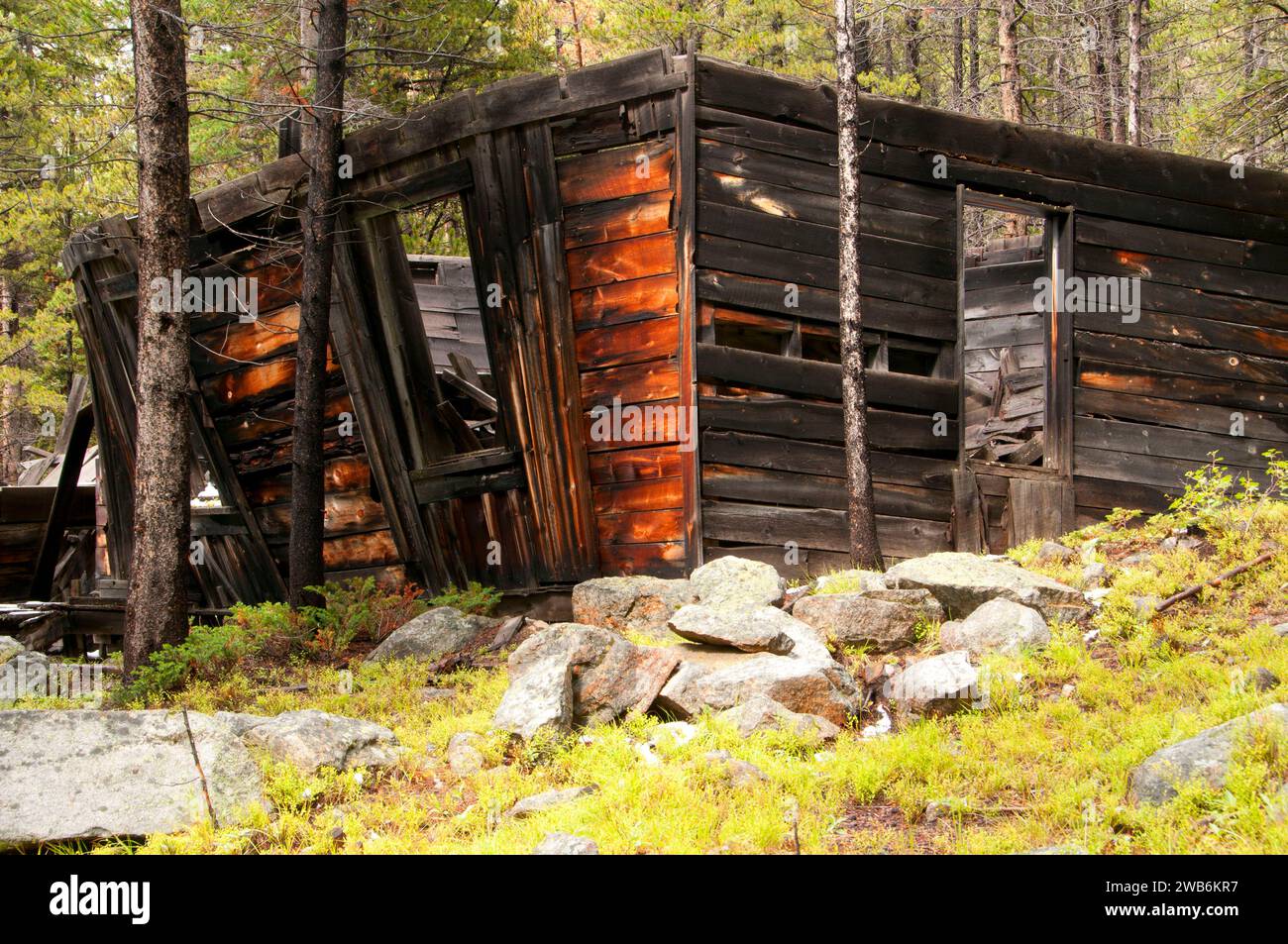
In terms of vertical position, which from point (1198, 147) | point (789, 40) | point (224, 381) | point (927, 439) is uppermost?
point (789, 40)

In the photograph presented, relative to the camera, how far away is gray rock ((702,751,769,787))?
15.4ft

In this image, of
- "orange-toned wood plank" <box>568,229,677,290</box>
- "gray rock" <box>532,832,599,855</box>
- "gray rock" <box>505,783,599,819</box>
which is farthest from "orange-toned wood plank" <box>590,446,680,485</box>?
"gray rock" <box>532,832,599,855</box>

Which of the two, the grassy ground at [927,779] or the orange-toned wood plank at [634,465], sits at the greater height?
the orange-toned wood plank at [634,465]

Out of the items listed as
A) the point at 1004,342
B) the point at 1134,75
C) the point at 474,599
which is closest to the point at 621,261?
the point at 474,599

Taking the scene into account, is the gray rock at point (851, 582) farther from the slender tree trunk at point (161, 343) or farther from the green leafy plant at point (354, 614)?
the slender tree trunk at point (161, 343)

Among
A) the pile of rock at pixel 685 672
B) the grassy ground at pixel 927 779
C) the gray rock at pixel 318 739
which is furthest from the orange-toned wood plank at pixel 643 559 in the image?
the gray rock at pixel 318 739

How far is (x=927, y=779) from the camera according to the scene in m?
4.80

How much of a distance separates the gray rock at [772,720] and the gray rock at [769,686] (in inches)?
4.2

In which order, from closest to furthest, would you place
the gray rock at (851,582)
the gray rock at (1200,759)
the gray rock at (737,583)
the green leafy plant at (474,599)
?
1. the gray rock at (1200,759)
2. the gray rock at (851,582)
3. the gray rock at (737,583)
4. the green leafy plant at (474,599)

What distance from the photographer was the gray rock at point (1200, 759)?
4027mm

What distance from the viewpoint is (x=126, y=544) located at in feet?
46.3
